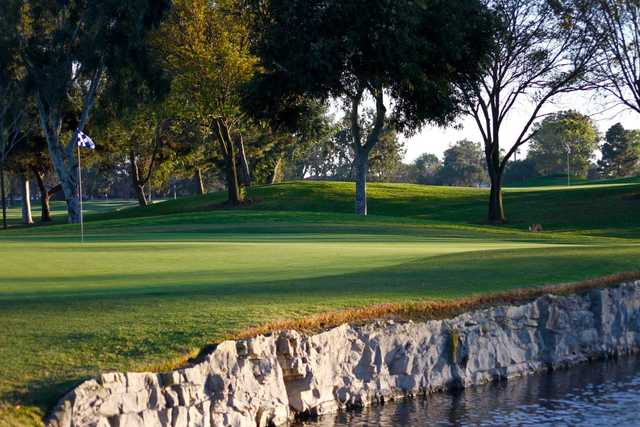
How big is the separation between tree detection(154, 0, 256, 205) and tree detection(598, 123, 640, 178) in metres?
105

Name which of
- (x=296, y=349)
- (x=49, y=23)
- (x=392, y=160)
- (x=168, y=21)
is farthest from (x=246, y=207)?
(x=392, y=160)

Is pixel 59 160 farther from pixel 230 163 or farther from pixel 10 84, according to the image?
pixel 230 163

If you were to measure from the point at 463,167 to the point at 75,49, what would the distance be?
140m

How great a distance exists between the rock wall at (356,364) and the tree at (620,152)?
5185 inches

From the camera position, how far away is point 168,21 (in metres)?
53.0

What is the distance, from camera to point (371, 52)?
4209 centimetres

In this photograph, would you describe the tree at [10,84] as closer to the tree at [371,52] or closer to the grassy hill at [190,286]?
the tree at [371,52]

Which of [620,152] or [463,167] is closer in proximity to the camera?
[620,152]

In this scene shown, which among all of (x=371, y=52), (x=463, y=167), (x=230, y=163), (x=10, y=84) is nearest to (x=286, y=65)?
(x=371, y=52)

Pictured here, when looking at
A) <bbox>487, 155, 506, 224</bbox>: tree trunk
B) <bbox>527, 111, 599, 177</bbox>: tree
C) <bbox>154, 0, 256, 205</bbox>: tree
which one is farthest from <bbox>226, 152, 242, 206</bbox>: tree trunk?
<bbox>527, 111, 599, 177</bbox>: tree

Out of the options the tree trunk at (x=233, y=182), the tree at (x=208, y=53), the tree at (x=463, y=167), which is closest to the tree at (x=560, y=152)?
the tree at (x=463, y=167)

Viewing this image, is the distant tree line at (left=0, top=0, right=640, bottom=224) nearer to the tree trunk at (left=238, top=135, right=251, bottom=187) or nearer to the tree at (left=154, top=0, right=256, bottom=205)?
the tree at (left=154, top=0, right=256, bottom=205)

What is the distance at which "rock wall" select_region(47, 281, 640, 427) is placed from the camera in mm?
10836

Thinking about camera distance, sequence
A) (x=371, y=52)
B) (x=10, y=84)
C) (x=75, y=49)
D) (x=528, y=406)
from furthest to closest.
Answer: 1. (x=10, y=84)
2. (x=75, y=49)
3. (x=371, y=52)
4. (x=528, y=406)
